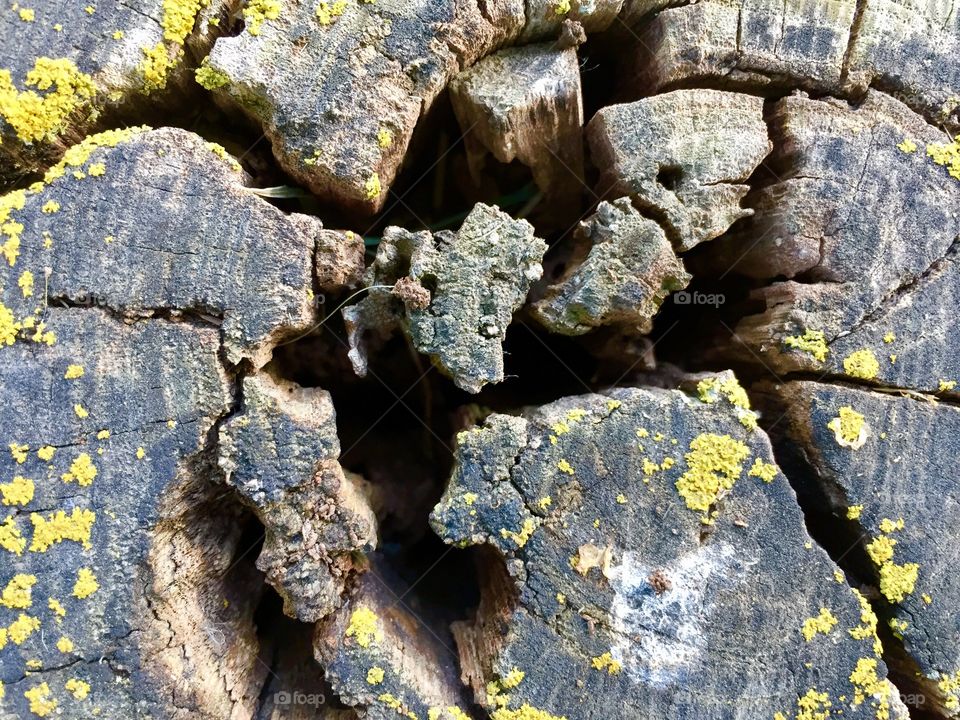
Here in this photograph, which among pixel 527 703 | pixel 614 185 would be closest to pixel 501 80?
pixel 614 185

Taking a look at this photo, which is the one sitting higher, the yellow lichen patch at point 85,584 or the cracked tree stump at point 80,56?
the cracked tree stump at point 80,56

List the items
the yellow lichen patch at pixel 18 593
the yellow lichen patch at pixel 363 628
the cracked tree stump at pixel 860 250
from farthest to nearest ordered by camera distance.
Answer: the cracked tree stump at pixel 860 250, the yellow lichen patch at pixel 363 628, the yellow lichen patch at pixel 18 593

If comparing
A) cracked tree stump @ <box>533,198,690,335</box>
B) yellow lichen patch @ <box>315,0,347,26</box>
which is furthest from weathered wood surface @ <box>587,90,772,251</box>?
yellow lichen patch @ <box>315,0,347,26</box>

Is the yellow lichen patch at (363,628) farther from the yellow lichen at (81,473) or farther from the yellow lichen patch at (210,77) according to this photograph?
the yellow lichen patch at (210,77)

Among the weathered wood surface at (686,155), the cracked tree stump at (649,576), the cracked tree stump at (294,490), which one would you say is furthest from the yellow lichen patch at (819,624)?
the cracked tree stump at (294,490)

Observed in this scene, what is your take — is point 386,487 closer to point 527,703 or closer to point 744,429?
point 527,703

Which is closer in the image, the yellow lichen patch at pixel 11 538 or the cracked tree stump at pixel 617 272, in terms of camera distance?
the yellow lichen patch at pixel 11 538

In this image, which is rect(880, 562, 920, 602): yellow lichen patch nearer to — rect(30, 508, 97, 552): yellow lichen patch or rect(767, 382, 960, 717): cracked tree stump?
rect(767, 382, 960, 717): cracked tree stump
